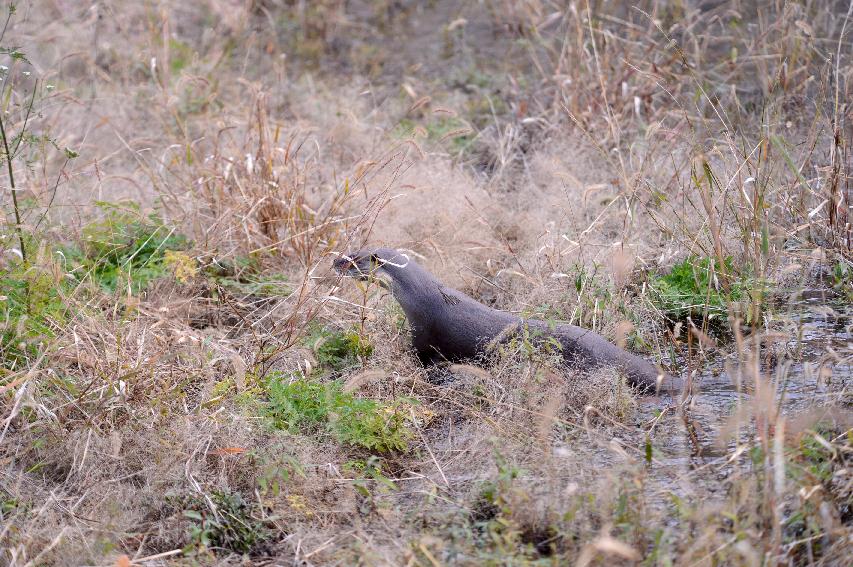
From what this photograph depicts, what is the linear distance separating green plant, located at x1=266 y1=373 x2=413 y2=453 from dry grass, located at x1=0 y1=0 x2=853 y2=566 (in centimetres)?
4

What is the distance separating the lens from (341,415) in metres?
3.72

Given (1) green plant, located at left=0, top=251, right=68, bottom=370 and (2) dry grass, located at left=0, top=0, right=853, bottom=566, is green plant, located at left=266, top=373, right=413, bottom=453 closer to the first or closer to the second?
(2) dry grass, located at left=0, top=0, right=853, bottom=566

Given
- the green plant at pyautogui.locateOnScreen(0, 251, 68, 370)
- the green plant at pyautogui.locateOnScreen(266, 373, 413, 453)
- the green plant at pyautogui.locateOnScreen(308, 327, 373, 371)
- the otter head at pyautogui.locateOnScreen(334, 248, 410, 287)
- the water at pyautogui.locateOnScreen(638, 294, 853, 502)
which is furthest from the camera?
the otter head at pyautogui.locateOnScreen(334, 248, 410, 287)

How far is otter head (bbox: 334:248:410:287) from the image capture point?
451 cm

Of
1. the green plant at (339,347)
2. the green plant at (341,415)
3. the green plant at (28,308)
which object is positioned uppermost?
the green plant at (28,308)

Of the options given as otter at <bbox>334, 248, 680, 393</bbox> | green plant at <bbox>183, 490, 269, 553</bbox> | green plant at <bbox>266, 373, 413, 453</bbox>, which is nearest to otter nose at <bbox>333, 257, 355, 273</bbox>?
otter at <bbox>334, 248, 680, 393</bbox>

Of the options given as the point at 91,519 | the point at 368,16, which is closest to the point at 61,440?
the point at 91,519

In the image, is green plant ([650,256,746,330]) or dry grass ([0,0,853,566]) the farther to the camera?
green plant ([650,256,746,330])

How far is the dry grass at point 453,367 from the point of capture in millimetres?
3057

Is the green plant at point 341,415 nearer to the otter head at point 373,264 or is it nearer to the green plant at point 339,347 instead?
the green plant at point 339,347

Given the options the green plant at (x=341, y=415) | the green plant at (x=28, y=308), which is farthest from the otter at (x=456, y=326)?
the green plant at (x=28, y=308)

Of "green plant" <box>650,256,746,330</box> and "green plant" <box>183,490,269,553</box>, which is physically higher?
"green plant" <box>650,256,746,330</box>

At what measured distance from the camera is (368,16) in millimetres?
10758

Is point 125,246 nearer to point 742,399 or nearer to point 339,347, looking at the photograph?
point 339,347
